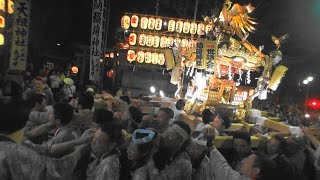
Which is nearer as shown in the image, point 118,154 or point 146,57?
point 118,154

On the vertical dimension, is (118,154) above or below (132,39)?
below

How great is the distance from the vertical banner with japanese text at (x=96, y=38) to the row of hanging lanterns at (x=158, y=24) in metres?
10.4

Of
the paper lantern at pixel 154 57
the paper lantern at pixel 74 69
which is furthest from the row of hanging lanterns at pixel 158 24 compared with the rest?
the paper lantern at pixel 74 69

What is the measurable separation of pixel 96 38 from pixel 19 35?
14.8 feet

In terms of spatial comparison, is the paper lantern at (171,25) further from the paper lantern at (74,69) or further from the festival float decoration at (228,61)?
the festival float decoration at (228,61)

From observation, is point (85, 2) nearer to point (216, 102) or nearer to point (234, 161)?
point (216, 102)

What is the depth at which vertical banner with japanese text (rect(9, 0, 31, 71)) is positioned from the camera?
13.9 m

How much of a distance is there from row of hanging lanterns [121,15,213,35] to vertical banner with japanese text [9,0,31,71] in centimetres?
1470

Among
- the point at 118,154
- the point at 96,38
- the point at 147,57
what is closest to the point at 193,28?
the point at 147,57

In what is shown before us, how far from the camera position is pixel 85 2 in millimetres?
33344

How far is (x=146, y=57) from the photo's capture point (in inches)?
1098

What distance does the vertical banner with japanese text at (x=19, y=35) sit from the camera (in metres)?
13.9

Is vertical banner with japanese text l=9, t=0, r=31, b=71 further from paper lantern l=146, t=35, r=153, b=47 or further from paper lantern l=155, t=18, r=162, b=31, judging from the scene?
paper lantern l=155, t=18, r=162, b=31

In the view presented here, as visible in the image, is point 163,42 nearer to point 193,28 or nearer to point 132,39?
point 132,39
